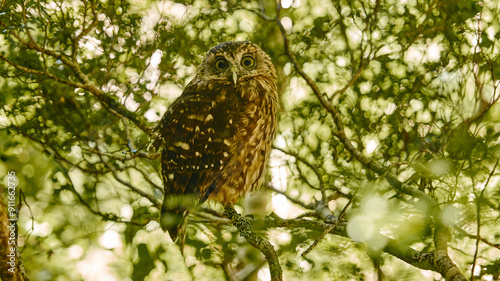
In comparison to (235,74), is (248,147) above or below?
below

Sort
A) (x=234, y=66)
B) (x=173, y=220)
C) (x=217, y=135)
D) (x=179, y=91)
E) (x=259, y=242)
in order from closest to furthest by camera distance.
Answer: (x=259, y=242) → (x=173, y=220) → (x=217, y=135) → (x=234, y=66) → (x=179, y=91)

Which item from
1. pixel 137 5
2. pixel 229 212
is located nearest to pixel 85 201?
pixel 229 212

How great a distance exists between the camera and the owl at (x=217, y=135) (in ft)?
5.61

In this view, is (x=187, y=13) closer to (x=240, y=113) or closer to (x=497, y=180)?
(x=240, y=113)

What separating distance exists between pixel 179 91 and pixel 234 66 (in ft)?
1.92

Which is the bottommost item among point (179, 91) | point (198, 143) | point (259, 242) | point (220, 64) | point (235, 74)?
point (259, 242)

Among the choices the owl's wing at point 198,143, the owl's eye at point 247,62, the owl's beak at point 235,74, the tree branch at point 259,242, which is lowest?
the tree branch at point 259,242

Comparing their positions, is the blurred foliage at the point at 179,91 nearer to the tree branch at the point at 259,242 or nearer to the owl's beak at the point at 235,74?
the tree branch at the point at 259,242

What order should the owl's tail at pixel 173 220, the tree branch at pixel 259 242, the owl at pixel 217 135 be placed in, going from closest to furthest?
the tree branch at pixel 259 242 < the owl's tail at pixel 173 220 < the owl at pixel 217 135

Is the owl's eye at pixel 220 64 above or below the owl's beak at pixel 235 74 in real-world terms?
above

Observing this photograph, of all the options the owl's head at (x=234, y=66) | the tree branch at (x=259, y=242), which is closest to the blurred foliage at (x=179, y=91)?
the tree branch at (x=259, y=242)

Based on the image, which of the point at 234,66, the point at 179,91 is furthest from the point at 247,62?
the point at 179,91

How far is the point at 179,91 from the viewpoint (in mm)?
2314

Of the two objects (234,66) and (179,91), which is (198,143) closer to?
(234,66)
